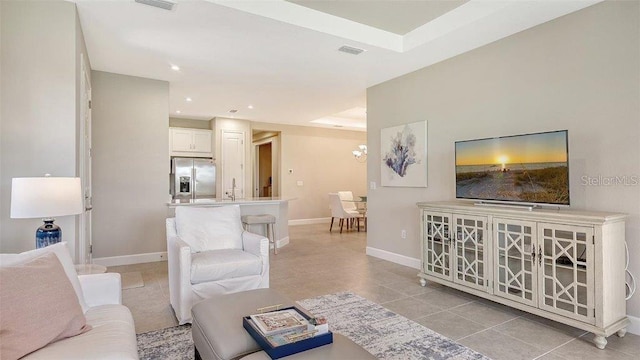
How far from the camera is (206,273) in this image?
272 centimetres

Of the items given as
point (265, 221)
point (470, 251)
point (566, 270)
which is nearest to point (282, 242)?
point (265, 221)

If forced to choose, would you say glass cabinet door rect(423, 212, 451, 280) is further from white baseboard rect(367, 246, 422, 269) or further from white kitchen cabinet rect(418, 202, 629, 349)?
white baseboard rect(367, 246, 422, 269)

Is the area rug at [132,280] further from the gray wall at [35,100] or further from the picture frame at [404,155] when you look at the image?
the picture frame at [404,155]

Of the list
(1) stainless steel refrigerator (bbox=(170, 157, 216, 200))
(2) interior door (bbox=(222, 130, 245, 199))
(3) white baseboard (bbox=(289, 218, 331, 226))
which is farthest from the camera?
(3) white baseboard (bbox=(289, 218, 331, 226))

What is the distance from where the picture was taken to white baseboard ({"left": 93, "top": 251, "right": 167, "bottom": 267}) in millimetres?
4590

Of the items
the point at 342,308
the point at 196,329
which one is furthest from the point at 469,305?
the point at 196,329

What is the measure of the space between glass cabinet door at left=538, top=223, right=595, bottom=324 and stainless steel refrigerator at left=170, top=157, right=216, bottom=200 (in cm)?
630

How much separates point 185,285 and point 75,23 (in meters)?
2.36

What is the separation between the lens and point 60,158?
276cm

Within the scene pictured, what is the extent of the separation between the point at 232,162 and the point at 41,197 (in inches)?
225

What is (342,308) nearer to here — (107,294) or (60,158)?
(107,294)

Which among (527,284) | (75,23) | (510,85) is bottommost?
(527,284)

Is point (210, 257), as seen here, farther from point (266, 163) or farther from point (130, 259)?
point (266, 163)

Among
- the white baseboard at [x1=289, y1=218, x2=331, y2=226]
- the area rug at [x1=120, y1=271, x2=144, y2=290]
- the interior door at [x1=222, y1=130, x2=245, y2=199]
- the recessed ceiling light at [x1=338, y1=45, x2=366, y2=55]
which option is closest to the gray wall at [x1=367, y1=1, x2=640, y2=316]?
the recessed ceiling light at [x1=338, y1=45, x2=366, y2=55]
